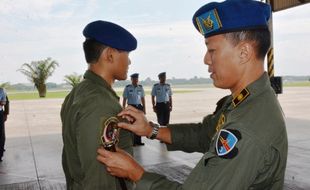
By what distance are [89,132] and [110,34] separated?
57 centimetres

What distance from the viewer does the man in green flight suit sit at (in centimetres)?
158

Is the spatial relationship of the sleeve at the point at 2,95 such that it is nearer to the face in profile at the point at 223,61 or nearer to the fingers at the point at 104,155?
the fingers at the point at 104,155

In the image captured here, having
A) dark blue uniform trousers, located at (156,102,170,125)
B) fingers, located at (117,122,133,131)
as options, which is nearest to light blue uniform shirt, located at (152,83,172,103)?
dark blue uniform trousers, located at (156,102,170,125)

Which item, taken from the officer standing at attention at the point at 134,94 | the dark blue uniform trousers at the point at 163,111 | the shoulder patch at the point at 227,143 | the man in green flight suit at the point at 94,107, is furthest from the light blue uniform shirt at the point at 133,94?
the shoulder patch at the point at 227,143

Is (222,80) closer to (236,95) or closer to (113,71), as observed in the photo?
(236,95)

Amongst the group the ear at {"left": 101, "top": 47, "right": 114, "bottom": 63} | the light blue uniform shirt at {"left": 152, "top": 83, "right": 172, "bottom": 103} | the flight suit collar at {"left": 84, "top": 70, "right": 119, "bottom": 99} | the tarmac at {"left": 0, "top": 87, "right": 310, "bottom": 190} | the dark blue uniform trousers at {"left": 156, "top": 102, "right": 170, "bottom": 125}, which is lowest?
the tarmac at {"left": 0, "top": 87, "right": 310, "bottom": 190}

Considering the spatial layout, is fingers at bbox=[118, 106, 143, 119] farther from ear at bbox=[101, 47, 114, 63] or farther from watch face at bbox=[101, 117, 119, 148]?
ear at bbox=[101, 47, 114, 63]

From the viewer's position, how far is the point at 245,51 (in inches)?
50.4

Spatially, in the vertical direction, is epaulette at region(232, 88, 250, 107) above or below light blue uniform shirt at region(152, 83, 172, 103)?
above

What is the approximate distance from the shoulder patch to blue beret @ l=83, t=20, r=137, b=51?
0.91 meters

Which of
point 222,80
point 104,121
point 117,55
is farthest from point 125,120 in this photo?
point 222,80

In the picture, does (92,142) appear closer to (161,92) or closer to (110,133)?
(110,133)

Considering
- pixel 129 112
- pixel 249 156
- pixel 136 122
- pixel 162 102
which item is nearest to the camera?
pixel 249 156

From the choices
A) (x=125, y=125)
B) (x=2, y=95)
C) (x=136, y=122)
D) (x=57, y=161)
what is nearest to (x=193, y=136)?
(x=136, y=122)
